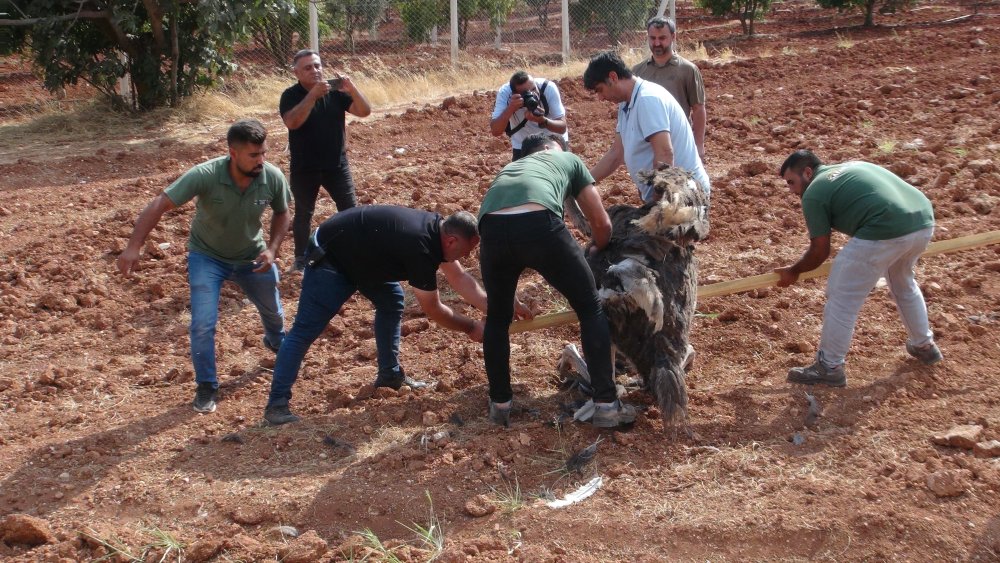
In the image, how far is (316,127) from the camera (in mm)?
7230

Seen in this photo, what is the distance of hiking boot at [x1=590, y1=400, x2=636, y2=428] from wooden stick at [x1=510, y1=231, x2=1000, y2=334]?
1.67ft

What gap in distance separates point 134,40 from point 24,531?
1109 centimetres

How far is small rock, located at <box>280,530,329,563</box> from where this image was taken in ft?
13.8

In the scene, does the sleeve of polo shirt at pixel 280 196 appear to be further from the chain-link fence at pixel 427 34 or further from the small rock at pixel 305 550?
the chain-link fence at pixel 427 34

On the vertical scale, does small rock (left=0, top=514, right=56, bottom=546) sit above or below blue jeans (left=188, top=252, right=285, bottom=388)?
below

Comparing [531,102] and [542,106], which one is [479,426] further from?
[542,106]

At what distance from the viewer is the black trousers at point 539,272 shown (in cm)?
461

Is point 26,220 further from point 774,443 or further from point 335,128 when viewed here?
point 774,443

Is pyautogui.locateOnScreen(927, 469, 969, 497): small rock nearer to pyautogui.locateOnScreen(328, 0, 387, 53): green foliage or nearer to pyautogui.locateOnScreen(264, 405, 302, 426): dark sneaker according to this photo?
pyautogui.locateOnScreen(264, 405, 302, 426): dark sneaker

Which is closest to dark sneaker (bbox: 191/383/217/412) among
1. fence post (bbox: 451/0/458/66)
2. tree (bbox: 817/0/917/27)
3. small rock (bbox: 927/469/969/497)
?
small rock (bbox: 927/469/969/497)

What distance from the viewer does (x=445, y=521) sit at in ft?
14.7

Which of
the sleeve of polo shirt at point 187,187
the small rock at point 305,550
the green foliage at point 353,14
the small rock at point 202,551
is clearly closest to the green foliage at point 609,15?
the green foliage at point 353,14

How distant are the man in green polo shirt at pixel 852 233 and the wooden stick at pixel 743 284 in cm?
13

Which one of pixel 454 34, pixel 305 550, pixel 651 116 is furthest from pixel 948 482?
pixel 454 34
